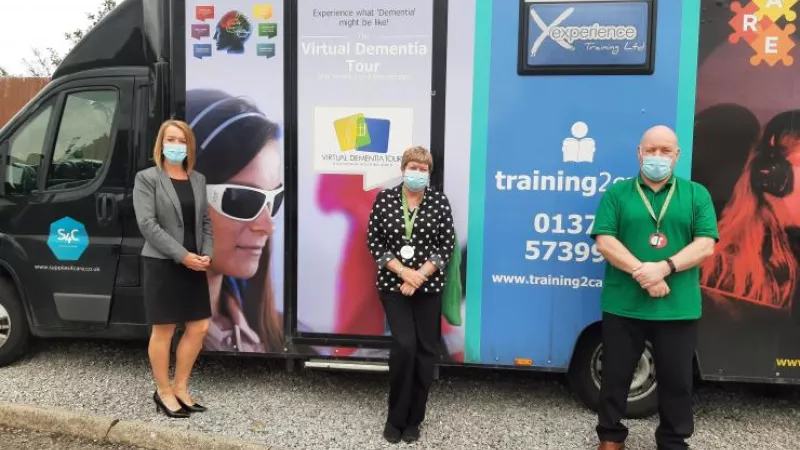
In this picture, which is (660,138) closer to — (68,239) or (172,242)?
(172,242)

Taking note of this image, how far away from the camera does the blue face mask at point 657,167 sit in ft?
9.30

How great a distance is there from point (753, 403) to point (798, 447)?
582mm

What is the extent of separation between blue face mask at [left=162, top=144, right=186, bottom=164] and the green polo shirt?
2265mm

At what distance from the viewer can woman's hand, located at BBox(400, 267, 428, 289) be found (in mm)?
3168

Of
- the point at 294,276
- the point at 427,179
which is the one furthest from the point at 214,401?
the point at 427,179

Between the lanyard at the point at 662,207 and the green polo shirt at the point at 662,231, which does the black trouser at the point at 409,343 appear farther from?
the lanyard at the point at 662,207

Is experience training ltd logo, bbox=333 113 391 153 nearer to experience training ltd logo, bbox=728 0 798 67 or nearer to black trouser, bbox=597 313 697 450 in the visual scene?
black trouser, bbox=597 313 697 450

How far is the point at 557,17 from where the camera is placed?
3311 millimetres

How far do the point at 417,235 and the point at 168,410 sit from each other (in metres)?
1.82

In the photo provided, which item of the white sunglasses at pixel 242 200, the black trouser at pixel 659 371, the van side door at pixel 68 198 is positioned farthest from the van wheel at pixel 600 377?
the van side door at pixel 68 198

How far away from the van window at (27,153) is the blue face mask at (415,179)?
264cm

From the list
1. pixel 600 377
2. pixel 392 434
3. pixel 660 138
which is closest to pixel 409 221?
pixel 392 434

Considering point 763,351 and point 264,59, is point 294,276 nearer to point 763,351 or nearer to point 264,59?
point 264,59

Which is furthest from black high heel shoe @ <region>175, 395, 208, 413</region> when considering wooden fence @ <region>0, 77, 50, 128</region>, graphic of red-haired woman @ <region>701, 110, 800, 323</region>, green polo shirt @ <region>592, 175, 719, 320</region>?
wooden fence @ <region>0, 77, 50, 128</region>
